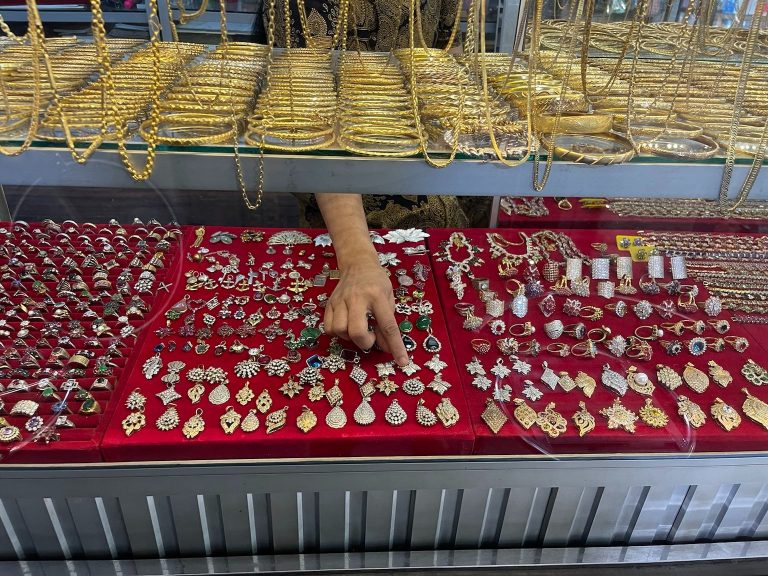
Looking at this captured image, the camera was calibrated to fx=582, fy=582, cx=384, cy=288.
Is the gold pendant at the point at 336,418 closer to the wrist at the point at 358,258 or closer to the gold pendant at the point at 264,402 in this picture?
the gold pendant at the point at 264,402

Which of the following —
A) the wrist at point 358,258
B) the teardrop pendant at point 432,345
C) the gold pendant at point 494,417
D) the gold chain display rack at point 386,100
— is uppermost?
the gold chain display rack at point 386,100

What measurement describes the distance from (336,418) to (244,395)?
179 mm

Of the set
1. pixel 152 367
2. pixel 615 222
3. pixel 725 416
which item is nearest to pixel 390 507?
pixel 152 367

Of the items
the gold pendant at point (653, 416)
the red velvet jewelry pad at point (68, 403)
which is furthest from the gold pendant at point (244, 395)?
the gold pendant at point (653, 416)

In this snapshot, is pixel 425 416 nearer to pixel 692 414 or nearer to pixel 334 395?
pixel 334 395

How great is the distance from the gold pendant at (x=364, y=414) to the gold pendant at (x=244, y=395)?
19 centimetres

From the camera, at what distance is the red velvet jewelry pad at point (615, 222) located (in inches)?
63.4

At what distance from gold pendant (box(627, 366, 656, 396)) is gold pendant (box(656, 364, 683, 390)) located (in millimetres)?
26

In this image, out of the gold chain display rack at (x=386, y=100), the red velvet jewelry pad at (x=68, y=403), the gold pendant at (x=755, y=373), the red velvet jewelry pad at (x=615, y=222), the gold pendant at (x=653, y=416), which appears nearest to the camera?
the gold chain display rack at (x=386, y=100)

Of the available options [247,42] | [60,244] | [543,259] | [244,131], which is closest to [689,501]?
[543,259]

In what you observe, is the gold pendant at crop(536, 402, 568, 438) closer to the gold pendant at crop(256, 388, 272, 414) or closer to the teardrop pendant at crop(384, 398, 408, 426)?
the teardrop pendant at crop(384, 398, 408, 426)

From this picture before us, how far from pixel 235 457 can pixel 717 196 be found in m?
0.83

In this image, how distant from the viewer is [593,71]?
3.63 ft

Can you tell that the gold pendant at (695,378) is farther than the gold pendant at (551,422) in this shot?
Yes
